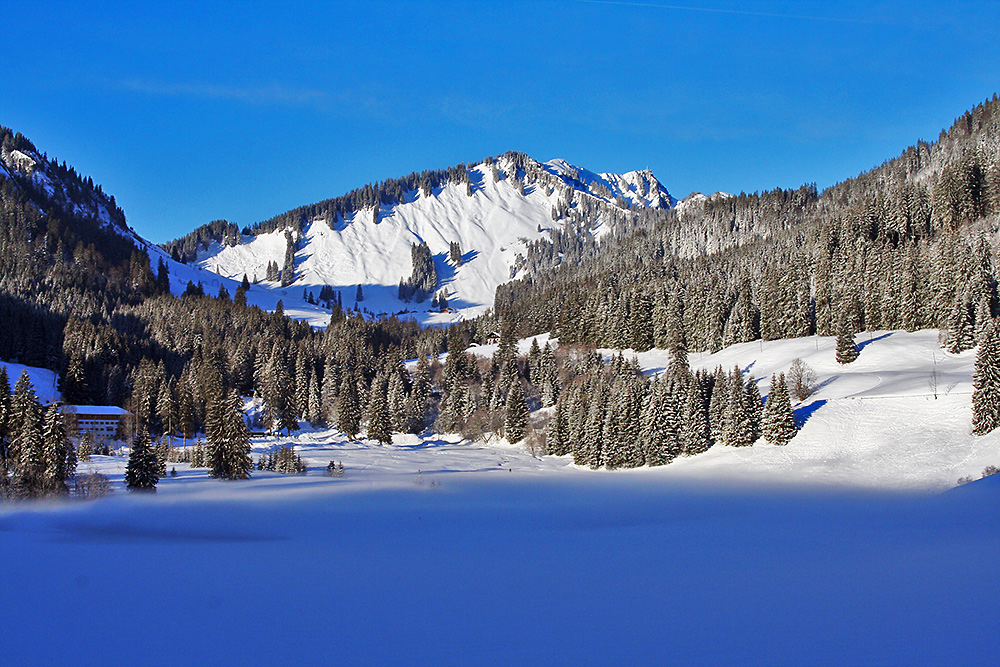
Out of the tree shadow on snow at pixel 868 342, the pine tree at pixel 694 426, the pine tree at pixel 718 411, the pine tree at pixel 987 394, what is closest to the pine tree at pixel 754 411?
the pine tree at pixel 718 411

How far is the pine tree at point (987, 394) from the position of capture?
46594 mm

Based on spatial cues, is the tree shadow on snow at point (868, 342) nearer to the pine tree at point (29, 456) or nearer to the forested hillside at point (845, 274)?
the forested hillside at point (845, 274)

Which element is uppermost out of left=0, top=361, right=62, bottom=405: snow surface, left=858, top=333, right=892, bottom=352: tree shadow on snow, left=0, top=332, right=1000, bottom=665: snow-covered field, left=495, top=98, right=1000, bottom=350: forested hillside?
left=495, top=98, right=1000, bottom=350: forested hillside

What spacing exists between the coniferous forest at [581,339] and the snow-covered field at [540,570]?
10461 millimetres

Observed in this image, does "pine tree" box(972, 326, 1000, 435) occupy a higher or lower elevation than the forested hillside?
lower

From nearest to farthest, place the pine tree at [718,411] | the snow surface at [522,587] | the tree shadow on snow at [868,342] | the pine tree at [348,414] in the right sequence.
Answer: the snow surface at [522,587], the pine tree at [718,411], the tree shadow on snow at [868,342], the pine tree at [348,414]

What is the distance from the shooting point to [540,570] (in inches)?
902

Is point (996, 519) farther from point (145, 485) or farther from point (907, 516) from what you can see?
point (145, 485)

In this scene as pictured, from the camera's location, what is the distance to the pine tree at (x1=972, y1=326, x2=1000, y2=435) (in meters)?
46.6

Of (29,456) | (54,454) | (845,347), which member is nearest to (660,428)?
(845,347)

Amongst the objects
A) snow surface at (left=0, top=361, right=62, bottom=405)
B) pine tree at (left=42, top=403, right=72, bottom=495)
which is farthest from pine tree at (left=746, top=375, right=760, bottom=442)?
snow surface at (left=0, top=361, right=62, bottom=405)

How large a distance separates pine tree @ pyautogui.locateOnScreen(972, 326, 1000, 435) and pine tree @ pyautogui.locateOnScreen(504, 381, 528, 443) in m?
54.8

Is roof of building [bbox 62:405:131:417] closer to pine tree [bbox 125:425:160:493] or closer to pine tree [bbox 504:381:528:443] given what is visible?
pine tree [bbox 125:425:160:493]

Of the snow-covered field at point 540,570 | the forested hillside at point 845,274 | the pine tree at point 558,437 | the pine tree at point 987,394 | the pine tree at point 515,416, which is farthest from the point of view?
the pine tree at point 515,416
